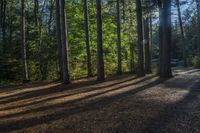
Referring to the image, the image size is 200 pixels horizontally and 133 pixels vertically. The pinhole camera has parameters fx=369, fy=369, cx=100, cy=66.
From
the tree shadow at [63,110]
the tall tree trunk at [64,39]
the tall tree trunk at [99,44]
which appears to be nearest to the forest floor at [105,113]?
the tree shadow at [63,110]

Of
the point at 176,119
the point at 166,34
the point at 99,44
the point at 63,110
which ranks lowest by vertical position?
the point at 176,119

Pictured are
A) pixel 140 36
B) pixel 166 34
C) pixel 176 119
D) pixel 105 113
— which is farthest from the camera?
pixel 140 36

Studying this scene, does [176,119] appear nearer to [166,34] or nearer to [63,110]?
[63,110]

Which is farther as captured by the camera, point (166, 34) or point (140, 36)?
point (140, 36)

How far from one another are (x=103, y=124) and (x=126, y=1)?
22.8 meters

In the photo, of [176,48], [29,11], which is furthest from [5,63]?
[176,48]

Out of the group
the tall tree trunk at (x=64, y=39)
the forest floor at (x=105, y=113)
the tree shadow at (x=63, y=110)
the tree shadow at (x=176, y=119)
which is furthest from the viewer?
the tall tree trunk at (x=64, y=39)

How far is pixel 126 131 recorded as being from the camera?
749 centimetres

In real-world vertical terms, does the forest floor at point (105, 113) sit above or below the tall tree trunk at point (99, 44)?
below

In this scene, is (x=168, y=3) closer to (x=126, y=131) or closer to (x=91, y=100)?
(x=91, y=100)

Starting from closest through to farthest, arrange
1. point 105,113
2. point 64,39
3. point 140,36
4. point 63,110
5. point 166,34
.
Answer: point 105,113 < point 63,110 < point 64,39 < point 166,34 < point 140,36

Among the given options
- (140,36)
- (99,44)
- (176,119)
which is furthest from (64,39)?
(176,119)

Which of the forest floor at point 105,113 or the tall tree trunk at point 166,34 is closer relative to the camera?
the forest floor at point 105,113

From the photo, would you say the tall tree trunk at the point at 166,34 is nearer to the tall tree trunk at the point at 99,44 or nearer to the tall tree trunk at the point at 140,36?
the tall tree trunk at the point at 140,36
